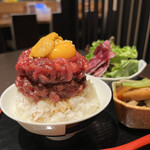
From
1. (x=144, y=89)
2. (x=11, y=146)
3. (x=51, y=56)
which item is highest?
(x=51, y=56)

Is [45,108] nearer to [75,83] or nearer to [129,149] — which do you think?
[75,83]

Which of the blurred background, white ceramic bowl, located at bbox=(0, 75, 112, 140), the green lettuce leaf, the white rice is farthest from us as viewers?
the blurred background

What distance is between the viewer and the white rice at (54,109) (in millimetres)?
964

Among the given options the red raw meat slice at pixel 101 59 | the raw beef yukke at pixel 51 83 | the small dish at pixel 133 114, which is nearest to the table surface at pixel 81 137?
the small dish at pixel 133 114

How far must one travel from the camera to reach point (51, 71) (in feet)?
2.89

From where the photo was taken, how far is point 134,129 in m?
1.13

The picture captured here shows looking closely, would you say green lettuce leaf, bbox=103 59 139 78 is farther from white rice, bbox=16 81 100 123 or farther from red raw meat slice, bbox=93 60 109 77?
white rice, bbox=16 81 100 123

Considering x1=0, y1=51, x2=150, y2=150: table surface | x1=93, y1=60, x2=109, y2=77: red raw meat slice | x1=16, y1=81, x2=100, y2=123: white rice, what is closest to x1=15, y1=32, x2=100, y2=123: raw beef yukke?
x1=16, y1=81, x2=100, y2=123: white rice

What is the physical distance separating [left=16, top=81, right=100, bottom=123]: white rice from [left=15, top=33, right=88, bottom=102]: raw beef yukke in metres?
0.04

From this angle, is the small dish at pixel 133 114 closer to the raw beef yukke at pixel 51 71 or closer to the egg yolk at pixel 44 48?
the raw beef yukke at pixel 51 71

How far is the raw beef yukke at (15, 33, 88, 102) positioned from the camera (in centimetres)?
90

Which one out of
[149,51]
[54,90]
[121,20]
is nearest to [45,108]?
[54,90]

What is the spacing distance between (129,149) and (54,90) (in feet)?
1.74

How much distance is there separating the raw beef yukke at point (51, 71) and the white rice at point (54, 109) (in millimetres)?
39
